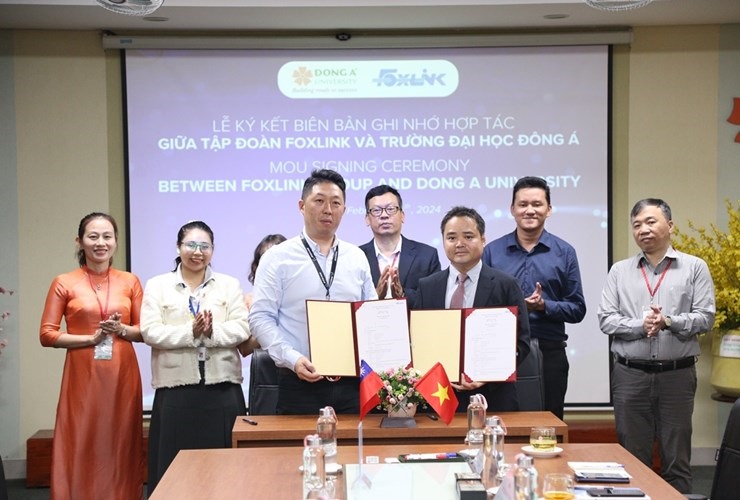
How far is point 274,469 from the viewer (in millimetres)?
3072

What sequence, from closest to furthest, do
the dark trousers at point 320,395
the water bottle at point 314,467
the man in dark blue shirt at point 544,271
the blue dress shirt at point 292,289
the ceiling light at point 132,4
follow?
the water bottle at point 314,467, the ceiling light at point 132,4, the dark trousers at point 320,395, the blue dress shirt at point 292,289, the man in dark blue shirt at point 544,271

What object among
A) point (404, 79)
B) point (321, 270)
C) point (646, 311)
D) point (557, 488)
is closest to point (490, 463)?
point (557, 488)

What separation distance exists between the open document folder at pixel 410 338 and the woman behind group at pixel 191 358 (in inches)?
34.6

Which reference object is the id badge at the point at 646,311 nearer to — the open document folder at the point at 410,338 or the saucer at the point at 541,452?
the open document folder at the point at 410,338

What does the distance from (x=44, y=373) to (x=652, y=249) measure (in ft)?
13.7

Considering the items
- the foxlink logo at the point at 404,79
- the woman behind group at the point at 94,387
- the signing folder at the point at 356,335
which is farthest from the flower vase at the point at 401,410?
the foxlink logo at the point at 404,79

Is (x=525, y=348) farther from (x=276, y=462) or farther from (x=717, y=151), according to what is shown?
(x=717, y=151)

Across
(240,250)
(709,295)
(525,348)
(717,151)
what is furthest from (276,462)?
(717,151)

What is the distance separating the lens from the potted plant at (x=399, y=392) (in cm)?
379

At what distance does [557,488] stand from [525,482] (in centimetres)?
27

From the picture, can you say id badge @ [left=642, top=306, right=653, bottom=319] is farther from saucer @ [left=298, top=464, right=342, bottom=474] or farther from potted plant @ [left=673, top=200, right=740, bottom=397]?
saucer @ [left=298, top=464, right=342, bottom=474]

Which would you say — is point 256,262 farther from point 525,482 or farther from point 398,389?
point 525,482

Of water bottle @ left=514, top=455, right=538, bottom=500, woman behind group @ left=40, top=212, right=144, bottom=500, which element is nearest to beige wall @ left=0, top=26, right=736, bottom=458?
woman behind group @ left=40, top=212, right=144, bottom=500

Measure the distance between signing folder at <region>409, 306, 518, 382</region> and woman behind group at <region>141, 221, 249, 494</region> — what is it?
1.12 m
